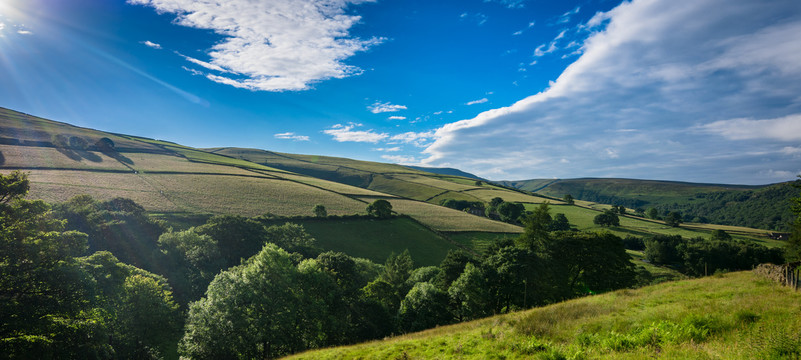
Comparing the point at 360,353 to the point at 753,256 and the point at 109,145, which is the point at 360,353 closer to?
the point at 753,256

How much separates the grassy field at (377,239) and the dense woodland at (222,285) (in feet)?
27.1

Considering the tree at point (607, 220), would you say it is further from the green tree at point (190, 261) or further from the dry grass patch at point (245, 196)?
the green tree at point (190, 261)

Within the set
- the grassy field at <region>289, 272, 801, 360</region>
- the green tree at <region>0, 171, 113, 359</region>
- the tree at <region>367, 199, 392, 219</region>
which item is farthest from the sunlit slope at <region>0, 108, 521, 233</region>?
the grassy field at <region>289, 272, 801, 360</region>

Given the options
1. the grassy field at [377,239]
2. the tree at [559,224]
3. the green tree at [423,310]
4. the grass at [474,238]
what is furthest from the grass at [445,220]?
the green tree at [423,310]

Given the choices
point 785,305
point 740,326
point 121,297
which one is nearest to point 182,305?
point 121,297

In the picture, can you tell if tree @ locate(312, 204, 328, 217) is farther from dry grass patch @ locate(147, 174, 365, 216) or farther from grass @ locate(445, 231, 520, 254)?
grass @ locate(445, 231, 520, 254)

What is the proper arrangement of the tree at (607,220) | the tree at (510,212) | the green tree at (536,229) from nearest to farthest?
the green tree at (536,229)
the tree at (607,220)
the tree at (510,212)

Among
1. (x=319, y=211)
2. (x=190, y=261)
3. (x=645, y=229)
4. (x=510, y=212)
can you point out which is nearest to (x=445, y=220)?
(x=319, y=211)

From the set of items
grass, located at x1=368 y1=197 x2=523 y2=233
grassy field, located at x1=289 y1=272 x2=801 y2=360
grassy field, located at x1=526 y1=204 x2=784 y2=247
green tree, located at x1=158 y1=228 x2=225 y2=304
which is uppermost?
grassy field, located at x1=289 y1=272 x2=801 y2=360

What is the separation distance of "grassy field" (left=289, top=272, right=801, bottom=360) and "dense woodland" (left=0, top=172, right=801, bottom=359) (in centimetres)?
930

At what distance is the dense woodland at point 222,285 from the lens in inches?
672

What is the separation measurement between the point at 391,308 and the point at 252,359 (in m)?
18.3

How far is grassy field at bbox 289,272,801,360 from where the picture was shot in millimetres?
8191

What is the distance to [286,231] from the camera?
190 ft
